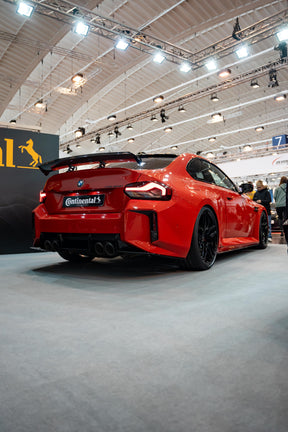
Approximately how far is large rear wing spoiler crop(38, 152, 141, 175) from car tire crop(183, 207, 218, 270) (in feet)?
2.81

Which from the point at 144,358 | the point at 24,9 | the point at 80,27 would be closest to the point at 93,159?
the point at 144,358

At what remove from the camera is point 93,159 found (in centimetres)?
278

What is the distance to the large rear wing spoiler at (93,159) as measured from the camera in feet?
8.55

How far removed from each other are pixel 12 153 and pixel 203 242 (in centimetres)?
346

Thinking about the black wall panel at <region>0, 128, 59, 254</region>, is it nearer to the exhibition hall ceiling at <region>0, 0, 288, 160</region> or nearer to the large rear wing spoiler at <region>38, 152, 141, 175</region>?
the exhibition hall ceiling at <region>0, 0, 288, 160</region>

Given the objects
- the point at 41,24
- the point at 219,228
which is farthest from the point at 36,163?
the point at 41,24

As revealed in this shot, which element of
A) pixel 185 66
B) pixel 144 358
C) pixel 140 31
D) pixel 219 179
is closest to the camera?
pixel 144 358

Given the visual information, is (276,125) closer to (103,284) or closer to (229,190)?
(229,190)

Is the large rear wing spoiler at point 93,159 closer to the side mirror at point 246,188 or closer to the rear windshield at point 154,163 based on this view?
the rear windshield at point 154,163

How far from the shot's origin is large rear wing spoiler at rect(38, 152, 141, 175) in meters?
2.61

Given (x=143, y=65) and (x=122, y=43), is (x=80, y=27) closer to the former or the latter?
(x=122, y=43)

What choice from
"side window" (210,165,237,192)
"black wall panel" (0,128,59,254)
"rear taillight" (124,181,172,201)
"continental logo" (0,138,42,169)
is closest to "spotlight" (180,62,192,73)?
"black wall panel" (0,128,59,254)

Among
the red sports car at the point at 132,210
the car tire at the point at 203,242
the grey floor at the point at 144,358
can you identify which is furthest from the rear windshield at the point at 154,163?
the grey floor at the point at 144,358

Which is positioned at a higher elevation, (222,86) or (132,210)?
(222,86)
